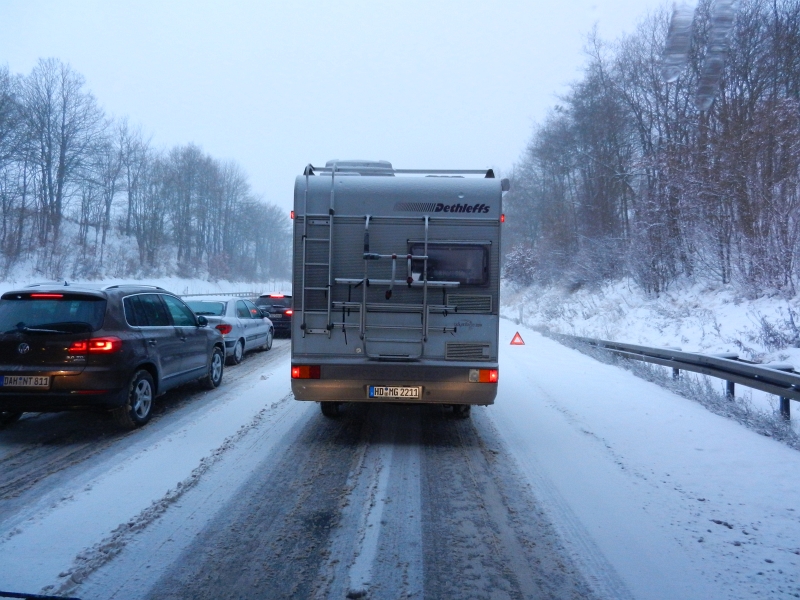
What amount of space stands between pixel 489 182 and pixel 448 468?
3.19m

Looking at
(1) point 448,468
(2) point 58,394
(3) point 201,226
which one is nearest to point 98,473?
(2) point 58,394

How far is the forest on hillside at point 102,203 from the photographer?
38.1 m

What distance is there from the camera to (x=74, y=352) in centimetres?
659

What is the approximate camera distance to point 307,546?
4.13 m

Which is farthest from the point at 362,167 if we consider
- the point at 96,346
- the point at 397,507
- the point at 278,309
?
the point at 278,309

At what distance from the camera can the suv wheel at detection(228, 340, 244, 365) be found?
44.2 feet

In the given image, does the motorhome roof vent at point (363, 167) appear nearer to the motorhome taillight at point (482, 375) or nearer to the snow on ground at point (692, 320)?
the motorhome taillight at point (482, 375)

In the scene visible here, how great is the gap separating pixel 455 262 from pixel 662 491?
3.04m

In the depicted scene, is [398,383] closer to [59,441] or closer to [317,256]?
[317,256]

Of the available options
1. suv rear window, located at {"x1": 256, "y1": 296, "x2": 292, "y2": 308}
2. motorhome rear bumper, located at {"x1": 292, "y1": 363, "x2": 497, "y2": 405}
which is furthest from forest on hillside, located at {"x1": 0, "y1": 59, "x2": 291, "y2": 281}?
motorhome rear bumper, located at {"x1": 292, "y1": 363, "x2": 497, "y2": 405}

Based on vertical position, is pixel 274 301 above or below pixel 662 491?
above

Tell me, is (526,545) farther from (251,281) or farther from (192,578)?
(251,281)

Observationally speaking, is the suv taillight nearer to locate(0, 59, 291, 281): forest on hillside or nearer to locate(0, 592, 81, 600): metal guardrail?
locate(0, 592, 81, 600): metal guardrail

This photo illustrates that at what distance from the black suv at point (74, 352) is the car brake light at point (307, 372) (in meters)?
2.11
